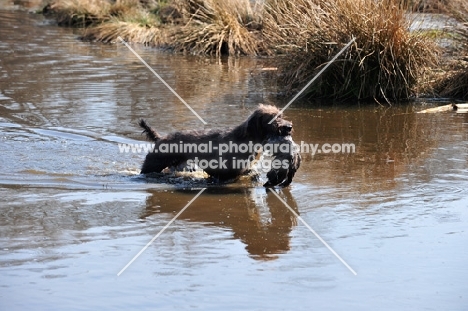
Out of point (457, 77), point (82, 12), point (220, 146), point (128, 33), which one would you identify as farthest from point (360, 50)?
point (82, 12)

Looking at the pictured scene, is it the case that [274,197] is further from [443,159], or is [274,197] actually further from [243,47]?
[243,47]

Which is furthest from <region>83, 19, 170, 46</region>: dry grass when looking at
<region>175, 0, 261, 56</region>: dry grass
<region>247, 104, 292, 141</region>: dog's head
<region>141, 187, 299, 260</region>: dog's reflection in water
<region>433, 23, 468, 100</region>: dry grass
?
<region>141, 187, 299, 260</region>: dog's reflection in water

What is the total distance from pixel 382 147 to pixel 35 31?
15.3 meters

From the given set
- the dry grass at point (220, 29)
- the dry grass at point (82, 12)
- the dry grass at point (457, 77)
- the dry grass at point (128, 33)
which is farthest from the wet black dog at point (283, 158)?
the dry grass at point (82, 12)

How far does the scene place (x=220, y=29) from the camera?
17047mm

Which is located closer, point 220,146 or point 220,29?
point 220,146

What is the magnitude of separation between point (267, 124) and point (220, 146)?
0.67m

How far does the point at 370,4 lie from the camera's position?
11203mm

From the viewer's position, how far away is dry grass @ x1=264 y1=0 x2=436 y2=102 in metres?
A: 11.2

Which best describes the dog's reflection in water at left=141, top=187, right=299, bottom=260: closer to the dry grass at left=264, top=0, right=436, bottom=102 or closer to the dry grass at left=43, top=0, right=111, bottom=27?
the dry grass at left=264, top=0, right=436, bottom=102

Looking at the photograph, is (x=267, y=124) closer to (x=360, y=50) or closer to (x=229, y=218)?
(x=229, y=218)

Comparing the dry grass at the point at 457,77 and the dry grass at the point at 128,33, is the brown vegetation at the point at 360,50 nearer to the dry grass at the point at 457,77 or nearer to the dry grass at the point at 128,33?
the dry grass at the point at 457,77

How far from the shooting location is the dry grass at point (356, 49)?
11164 mm

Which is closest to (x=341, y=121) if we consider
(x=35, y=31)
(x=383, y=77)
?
(x=383, y=77)
